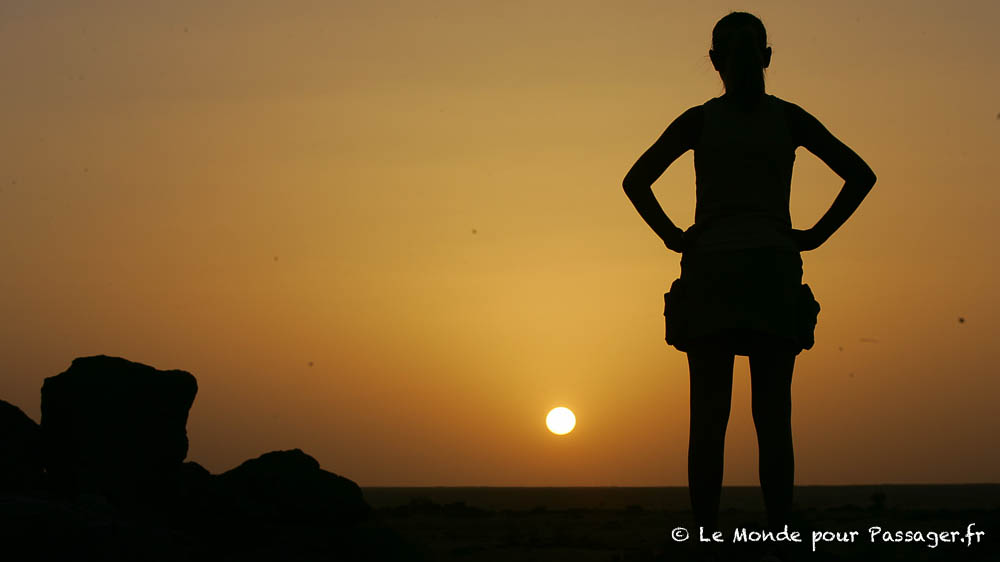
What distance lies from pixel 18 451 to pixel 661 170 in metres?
6.23

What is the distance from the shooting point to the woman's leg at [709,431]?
20.8 feet

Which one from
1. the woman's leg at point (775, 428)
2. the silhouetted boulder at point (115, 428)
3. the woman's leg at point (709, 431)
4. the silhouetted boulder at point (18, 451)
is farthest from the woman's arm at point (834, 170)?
the silhouetted boulder at point (18, 451)

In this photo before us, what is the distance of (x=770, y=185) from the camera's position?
643cm

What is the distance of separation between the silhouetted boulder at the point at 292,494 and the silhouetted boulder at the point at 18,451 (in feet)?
5.04

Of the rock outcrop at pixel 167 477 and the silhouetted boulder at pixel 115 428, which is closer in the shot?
the rock outcrop at pixel 167 477

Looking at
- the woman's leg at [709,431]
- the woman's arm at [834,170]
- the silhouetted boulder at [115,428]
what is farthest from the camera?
the silhouetted boulder at [115,428]

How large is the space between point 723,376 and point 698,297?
1.50ft

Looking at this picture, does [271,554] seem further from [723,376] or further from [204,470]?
[723,376]

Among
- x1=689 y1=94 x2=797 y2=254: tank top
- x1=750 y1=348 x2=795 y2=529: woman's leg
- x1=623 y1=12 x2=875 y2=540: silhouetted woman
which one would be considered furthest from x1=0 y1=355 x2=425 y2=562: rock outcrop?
x1=689 y1=94 x2=797 y2=254: tank top

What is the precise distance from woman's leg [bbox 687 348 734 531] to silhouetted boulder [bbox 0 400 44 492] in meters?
5.56

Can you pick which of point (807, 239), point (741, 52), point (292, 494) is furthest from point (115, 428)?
point (741, 52)

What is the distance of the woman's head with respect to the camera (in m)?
6.41

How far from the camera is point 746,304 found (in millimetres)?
6234

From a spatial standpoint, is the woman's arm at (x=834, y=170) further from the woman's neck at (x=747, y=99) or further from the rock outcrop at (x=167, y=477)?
the rock outcrop at (x=167, y=477)
